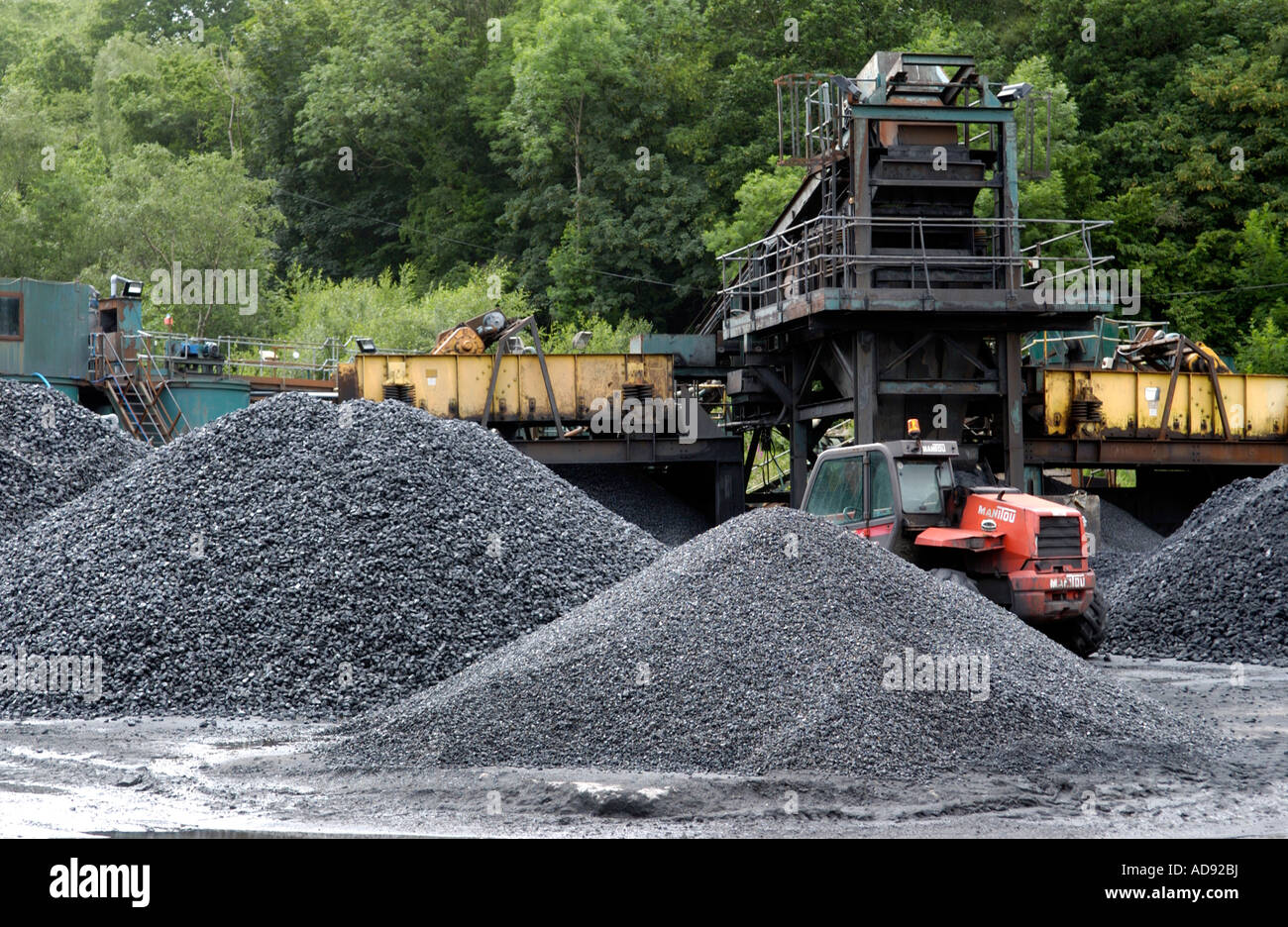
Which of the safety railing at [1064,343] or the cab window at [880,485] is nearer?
the cab window at [880,485]

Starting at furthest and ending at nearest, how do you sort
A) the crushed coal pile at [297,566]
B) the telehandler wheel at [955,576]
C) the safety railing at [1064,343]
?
the safety railing at [1064,343] < the telehandler wheel at [955,576] < the crushed coal pile at [297,566]

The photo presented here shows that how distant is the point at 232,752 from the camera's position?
8602 mm

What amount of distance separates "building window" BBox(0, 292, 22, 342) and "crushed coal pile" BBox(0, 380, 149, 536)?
6.11 meters

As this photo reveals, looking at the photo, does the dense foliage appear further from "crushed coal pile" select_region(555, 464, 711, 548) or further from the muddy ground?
the muddy ground

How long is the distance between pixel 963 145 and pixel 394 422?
8.92 metres

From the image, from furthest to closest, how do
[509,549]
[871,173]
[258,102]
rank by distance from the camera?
[258,102] → [871,173] → [509,549]

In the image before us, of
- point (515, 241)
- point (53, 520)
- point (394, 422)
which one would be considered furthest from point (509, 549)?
point (515, 241)

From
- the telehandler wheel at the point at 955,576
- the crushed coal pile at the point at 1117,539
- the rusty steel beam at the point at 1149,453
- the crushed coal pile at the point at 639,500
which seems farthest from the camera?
the crushed coal pile at the point at 639,500

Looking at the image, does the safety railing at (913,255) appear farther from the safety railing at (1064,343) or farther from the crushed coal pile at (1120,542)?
the crushed coal pile at (1120,542)

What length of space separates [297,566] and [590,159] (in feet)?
101

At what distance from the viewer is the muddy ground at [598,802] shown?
6.52m

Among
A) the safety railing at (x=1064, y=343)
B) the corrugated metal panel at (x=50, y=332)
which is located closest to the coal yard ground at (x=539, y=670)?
the safety railing at (x=1064, y=343)

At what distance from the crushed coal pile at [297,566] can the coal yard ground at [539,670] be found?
0.03m
